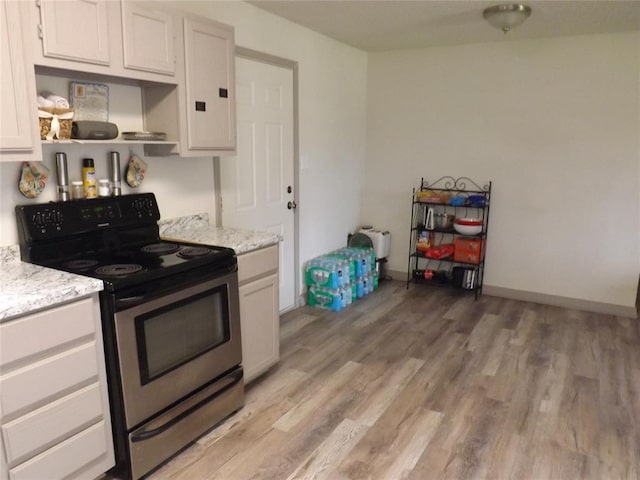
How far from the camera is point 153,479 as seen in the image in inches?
Result: 81.4

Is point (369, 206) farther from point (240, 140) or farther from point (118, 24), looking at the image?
point (118, 24)

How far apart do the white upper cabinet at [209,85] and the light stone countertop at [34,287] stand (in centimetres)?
101

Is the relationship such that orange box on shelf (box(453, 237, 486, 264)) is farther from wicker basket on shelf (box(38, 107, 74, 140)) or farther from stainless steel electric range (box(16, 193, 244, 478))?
wicker basket on shelf (box(38, 107, 74, 140))

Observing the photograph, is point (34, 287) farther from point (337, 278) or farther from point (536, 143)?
point (536, 143)

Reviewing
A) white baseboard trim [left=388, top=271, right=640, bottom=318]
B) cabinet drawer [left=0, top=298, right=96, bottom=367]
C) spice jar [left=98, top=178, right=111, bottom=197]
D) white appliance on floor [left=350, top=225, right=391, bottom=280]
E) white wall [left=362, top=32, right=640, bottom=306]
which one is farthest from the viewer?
white appliance on floor [left=350, top=225, right=391, bottom=280]

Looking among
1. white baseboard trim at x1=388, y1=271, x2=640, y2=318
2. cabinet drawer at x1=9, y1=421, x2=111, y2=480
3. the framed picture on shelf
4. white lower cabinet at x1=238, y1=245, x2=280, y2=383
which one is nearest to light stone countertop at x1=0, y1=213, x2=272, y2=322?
white lower cabinet at x1=238, y1=245, x2=280, y2=383

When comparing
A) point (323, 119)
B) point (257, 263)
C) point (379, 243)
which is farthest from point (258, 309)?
point (379, 243)

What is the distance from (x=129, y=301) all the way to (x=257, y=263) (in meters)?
0.88

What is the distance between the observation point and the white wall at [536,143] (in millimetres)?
3930

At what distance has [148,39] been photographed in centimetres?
227

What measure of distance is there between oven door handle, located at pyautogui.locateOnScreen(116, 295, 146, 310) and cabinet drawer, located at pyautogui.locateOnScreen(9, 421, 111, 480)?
0.50 m

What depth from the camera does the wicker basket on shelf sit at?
200 centimetres

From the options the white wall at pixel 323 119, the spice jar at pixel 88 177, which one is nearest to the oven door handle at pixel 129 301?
the spice jar at pixel 88 177

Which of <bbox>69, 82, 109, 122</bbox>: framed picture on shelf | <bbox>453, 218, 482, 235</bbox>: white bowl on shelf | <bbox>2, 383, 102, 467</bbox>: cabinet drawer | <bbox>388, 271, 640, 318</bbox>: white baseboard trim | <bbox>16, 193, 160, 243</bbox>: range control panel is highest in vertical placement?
<bbox>69, 82, 109, 122</bbox>: framed picture on shelf
